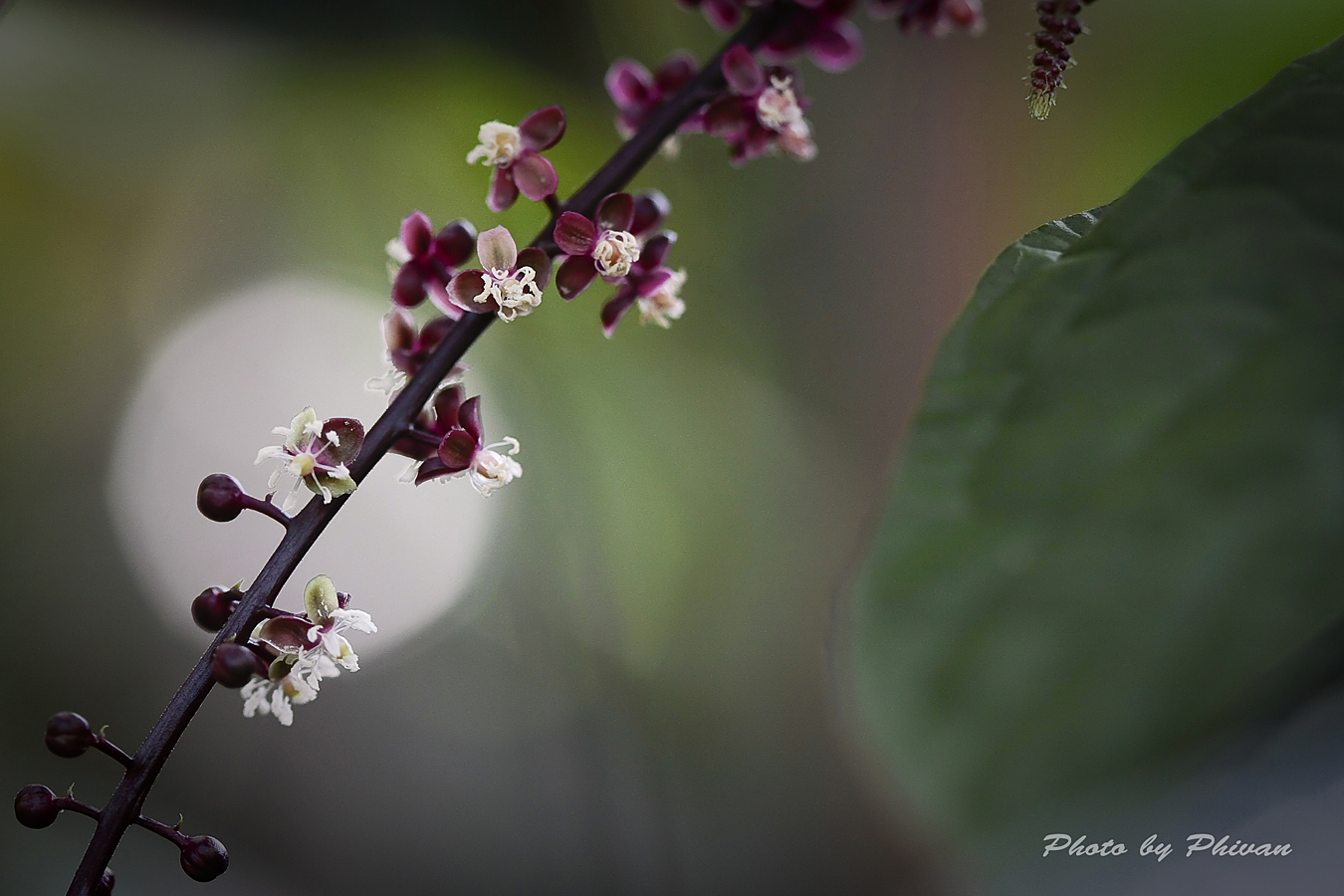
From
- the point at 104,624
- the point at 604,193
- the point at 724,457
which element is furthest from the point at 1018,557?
the point at 104,624

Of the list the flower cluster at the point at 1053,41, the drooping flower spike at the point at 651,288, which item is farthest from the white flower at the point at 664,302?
the flower cluster at the point at 1053,41

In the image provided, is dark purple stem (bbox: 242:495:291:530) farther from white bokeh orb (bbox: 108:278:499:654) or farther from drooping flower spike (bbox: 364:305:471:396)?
white bokeh orb (bbox: 108:278:499:654)

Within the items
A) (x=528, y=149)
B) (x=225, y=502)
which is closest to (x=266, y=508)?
(x=225, y=502)

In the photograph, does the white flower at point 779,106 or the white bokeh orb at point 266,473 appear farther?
the white bokeh orb at point 266,473

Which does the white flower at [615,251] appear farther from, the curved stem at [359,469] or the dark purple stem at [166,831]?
the dark purple stem at [166,831]

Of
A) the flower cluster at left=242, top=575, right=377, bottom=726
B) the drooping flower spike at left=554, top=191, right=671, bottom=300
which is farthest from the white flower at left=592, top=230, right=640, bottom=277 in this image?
the flower cluster at left=242, top=575, right=377, bottom=726

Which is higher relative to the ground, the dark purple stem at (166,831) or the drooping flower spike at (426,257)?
the drooping flower spike at (426,257)

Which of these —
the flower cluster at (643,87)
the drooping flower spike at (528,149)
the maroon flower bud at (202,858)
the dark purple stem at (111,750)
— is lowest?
the maroon flower bud at (202,858)
